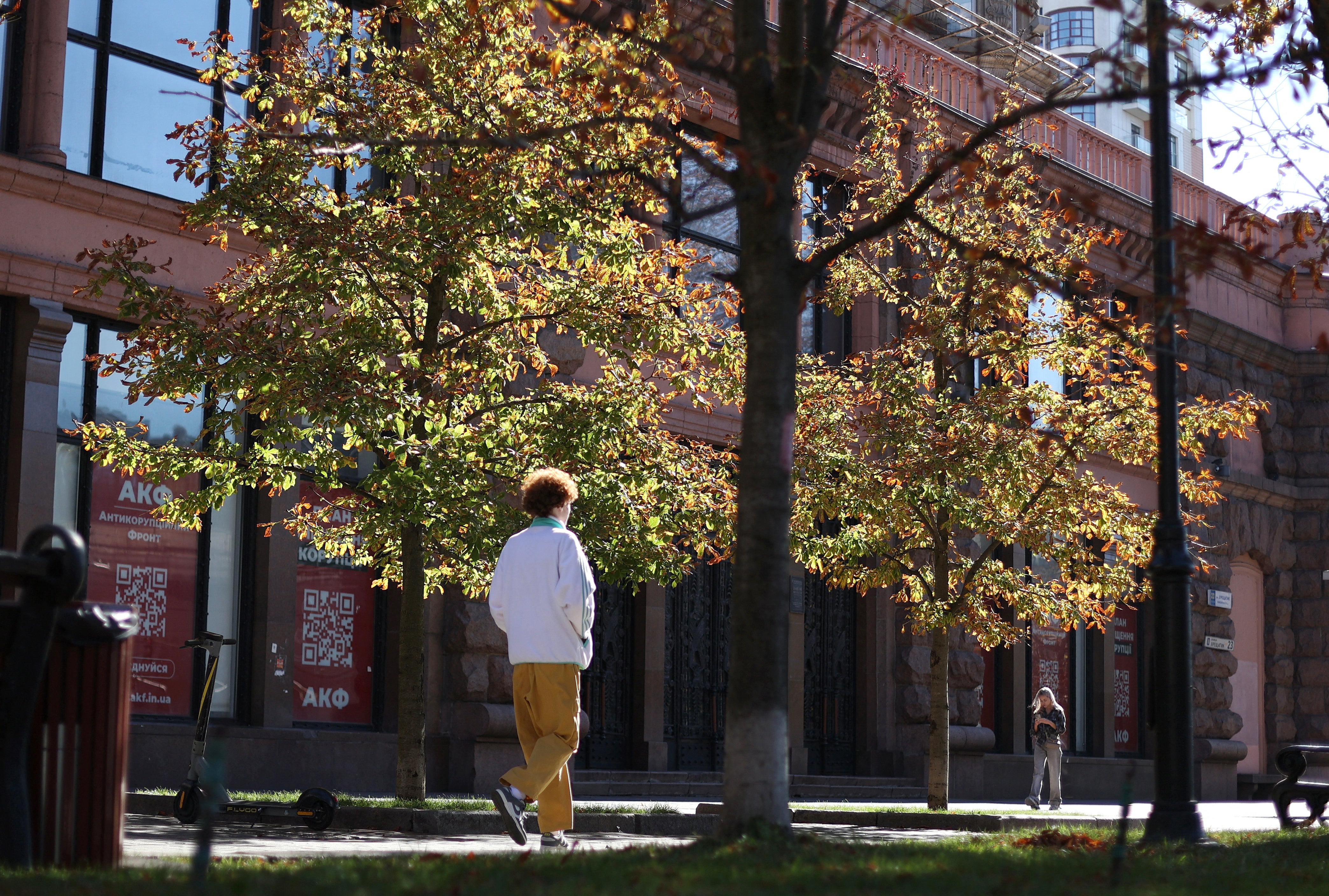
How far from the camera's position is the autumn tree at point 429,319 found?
11.4 metres

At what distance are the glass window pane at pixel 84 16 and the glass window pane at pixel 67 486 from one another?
3.76 metres

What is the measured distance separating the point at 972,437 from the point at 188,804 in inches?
322

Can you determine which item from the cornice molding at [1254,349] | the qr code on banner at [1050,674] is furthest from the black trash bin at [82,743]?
the cornice molding at [1254,349]

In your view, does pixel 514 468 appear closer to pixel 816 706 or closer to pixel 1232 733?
pixel 816 706

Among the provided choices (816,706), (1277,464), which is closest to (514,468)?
(816,706)

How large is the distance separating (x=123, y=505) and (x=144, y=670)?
1.49 m

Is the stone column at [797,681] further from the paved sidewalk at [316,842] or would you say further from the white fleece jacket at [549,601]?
the white fleece jacket at [549,601]

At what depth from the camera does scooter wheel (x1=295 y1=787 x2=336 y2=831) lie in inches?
408

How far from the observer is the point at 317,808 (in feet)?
34.1

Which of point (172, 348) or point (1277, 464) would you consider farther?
point (1277, 464)

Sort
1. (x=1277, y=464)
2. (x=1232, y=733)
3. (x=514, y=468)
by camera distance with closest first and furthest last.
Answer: (x=514, y=468) < (x=1232, y=733) < (x=1277, y=464)

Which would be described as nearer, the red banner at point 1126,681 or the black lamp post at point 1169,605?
the black lamp post at point 1169,605

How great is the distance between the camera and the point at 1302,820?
46.6 feet

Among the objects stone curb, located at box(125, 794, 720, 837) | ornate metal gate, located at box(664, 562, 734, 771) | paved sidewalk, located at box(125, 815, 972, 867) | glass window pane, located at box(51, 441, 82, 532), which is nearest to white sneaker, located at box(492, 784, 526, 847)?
paved sidewalk, located at box(125, 815, 972, 867)
